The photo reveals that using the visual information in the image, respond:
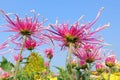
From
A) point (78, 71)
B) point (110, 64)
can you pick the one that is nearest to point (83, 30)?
point (78, 71)

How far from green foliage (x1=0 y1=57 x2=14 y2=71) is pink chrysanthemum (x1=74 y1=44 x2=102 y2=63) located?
0.64m

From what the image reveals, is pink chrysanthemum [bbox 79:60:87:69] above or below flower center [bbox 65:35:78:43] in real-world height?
below

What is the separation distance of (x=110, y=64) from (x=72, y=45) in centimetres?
196

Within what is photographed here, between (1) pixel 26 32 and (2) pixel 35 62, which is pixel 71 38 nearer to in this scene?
(1) pixel 26 32

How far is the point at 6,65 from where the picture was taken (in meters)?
3.26

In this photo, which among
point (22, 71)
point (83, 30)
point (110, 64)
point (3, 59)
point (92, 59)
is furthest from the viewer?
point (110, 64)

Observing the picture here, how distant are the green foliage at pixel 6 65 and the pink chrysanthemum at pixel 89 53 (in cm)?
64

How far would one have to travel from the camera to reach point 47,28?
298 centimetres

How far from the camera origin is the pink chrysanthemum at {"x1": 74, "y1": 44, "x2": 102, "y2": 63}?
3.62 m

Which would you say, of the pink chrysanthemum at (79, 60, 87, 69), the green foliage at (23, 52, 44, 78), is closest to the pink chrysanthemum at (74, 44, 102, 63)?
the pink chrysanthemum at (79, 60, 87, 69)

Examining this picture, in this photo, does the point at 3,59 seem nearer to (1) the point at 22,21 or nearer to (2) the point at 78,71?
(1) the point at 22,21

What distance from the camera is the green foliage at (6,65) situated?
322 centimetres

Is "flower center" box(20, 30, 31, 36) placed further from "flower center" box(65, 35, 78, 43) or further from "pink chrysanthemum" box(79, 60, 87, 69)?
"pink chrysanthemum" box(79, 60, 87, 69)

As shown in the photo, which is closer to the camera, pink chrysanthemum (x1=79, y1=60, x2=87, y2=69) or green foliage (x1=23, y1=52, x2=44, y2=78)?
pink chrysanthemum (x1=79, y1=60, x2=87, y2=69)
